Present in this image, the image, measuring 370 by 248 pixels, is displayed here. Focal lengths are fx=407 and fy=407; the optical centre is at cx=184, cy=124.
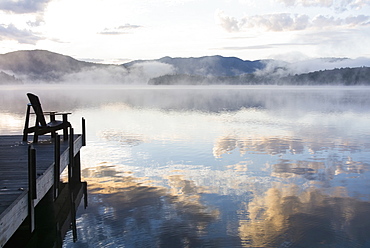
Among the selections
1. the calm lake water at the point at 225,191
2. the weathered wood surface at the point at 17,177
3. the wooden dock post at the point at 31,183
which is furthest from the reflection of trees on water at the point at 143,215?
the wooden dock post at the point at 31,183

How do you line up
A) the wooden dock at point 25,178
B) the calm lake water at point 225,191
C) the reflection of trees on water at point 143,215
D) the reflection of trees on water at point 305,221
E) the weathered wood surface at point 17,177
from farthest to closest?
1. the calm lake water at point 225,191
2. the reflection of trees on water at point 143,215
3. the reflection of trees on water at point 305,221
4. the wooden dock at point 25,178
5. the weathered wood surface at point 17,177

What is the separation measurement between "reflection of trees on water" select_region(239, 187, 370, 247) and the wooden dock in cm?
420

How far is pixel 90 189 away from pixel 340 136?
54.0 feet

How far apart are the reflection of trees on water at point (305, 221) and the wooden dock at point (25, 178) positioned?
4205mm

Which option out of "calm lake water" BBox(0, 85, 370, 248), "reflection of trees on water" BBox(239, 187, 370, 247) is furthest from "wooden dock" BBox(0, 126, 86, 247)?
"reflection of trees on water" BBox(239, 187, 370, 247)

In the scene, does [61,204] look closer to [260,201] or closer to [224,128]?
[260,201]

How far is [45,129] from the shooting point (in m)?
11.6

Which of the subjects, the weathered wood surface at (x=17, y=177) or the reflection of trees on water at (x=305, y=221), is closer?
the weathered wood surface at (x=17, y=177)

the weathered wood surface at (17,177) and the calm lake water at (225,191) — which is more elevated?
the weathered wood surface at (17,177)

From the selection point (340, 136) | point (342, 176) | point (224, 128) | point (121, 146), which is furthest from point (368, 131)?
point (121, 146)

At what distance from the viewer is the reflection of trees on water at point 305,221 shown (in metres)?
8.24

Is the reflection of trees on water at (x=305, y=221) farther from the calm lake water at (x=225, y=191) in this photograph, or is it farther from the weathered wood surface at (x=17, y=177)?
the weathered wood surface at (x=17, y=177)

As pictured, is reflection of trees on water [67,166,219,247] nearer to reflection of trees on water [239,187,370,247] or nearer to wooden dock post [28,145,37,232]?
reflection of trees on water [239,187,370,247]

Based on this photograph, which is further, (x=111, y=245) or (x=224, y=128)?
(x=224, y=128)
